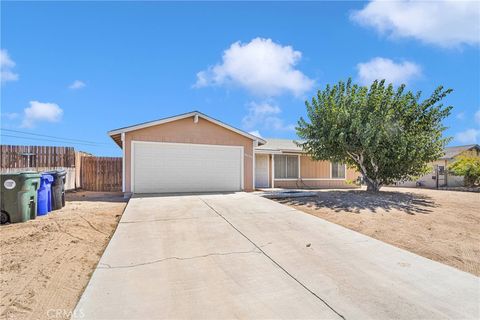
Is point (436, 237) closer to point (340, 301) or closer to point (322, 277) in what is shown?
point (322, 277)

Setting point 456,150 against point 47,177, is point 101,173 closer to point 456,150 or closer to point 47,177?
point 47,177

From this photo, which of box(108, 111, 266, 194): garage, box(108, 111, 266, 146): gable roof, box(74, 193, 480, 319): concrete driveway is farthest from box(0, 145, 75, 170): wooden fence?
box(74, 193, 480, 319): concrete driveway

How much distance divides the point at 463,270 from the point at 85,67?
58.8 feet

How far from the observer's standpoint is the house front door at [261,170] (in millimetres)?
17969

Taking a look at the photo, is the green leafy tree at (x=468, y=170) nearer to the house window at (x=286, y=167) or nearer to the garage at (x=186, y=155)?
the house window at (x=286, y=167)

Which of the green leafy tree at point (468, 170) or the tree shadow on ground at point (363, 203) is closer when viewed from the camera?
the tree shadow on ground at point (363, 203)

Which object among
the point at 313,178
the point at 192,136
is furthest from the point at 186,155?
the point at 313,178

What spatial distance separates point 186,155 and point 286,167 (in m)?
8.27

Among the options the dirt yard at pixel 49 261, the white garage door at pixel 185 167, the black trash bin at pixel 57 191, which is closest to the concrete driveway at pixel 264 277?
the dirt yard at pixel 49 261

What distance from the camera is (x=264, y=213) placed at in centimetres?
821

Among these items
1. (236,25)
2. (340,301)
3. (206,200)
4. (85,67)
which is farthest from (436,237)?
(85,67)

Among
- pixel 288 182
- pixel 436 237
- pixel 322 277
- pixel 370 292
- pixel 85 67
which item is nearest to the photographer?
pixel 370 292

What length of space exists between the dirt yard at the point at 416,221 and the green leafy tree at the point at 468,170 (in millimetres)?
9523

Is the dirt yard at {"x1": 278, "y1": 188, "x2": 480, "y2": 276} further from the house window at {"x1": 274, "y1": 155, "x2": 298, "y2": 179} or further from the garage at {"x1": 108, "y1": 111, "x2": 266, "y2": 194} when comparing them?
the house window at {"x1": 274, "y1": 155, "x2": 298, "y2": 179}
